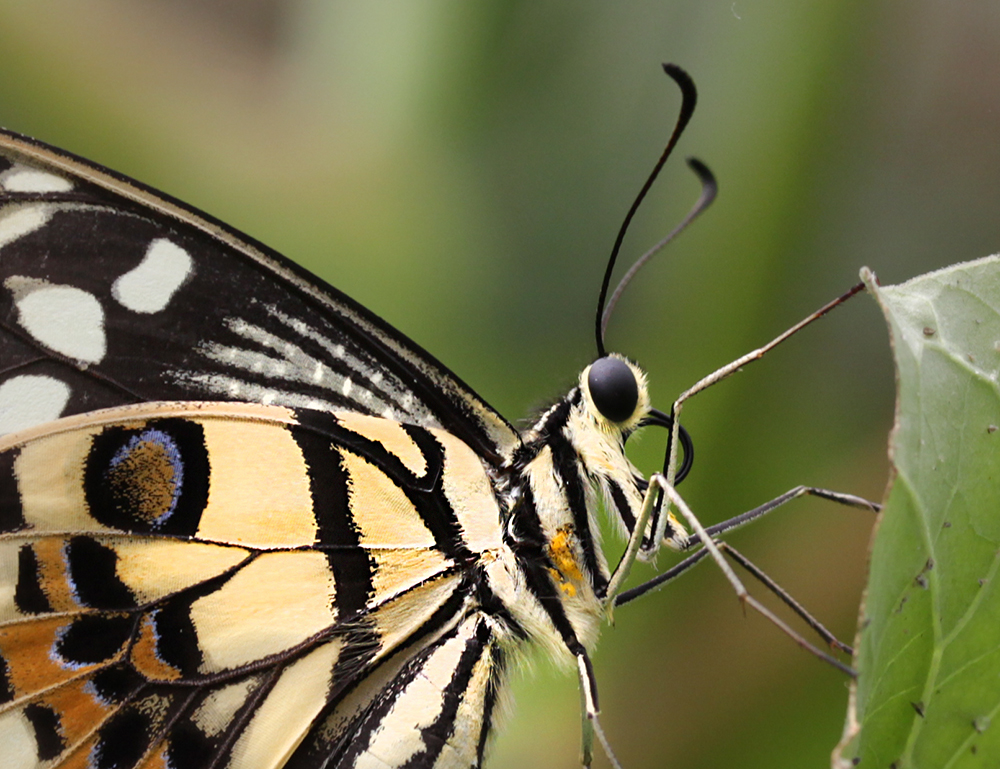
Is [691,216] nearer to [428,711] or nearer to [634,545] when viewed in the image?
[634,545]

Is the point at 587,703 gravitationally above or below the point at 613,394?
below

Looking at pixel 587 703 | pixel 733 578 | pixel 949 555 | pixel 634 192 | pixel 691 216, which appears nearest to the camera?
pixel 949 555

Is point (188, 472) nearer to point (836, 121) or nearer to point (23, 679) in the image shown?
point (23, 679)

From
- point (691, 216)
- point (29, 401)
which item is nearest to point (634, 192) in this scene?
point (691, 216)

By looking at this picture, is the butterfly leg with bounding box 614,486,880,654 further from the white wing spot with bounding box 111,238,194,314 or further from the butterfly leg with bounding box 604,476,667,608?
the white wing spot with bounding box 111,238,194,314

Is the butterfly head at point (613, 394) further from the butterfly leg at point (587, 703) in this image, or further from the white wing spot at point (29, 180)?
the white wing spot at point (29, 180)

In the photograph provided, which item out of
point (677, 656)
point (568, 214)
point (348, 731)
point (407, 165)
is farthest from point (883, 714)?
point (407, 165)

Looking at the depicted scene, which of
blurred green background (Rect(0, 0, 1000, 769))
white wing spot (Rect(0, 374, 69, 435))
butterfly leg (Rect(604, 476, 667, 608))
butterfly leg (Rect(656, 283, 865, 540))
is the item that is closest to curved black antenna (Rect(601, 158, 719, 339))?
blurred green background (Rect(0, 0, 1000, 769))

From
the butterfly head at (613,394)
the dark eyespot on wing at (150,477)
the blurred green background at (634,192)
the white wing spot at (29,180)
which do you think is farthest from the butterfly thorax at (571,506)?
the white wing spot at (29,180)
